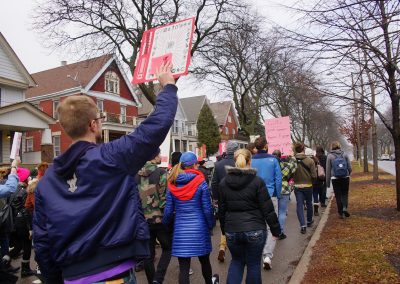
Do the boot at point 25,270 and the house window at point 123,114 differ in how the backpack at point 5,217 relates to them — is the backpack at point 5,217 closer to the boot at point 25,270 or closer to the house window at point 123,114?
the boot at point 25,270

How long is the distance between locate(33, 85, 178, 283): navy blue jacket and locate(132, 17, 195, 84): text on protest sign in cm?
89

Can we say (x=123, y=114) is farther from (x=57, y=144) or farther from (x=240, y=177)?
(x=240, y=177)

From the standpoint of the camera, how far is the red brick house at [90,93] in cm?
3506

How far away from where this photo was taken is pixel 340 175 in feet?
33.0

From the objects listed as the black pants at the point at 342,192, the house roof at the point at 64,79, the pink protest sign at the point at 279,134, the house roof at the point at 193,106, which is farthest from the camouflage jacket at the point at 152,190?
the house roof at the point at 193,106

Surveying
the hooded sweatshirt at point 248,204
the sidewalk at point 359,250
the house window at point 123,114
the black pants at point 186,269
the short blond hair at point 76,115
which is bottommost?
the sidewalk at point 359,250

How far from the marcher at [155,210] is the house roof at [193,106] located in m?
54.3

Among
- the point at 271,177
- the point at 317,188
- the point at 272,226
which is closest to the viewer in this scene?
the point at 272,226

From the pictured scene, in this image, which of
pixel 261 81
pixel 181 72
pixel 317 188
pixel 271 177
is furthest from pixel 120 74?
pixel 181 72

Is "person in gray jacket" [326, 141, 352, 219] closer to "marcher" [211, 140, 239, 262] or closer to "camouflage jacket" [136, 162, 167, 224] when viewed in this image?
"marcher" [211, 140, 239, 262]

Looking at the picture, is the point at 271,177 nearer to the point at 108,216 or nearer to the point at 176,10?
the point at 108,216

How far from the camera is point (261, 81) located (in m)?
32.5

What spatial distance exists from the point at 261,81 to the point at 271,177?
26.4 meters

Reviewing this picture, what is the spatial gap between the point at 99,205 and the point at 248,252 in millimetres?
2924
